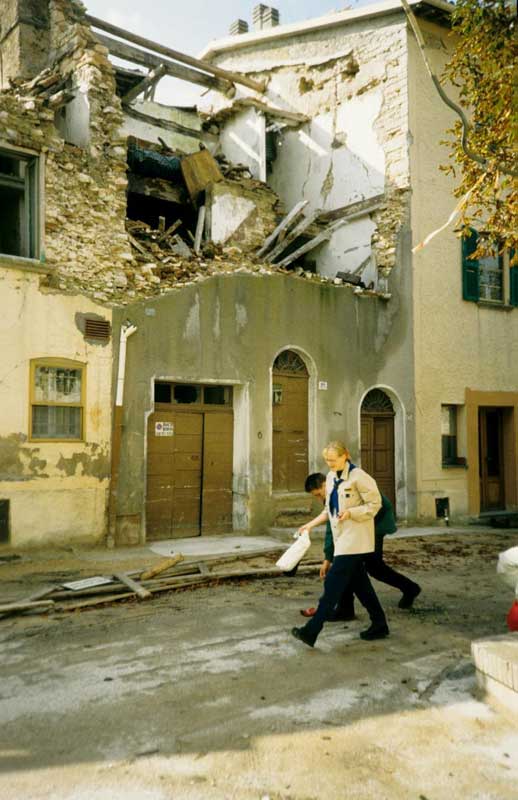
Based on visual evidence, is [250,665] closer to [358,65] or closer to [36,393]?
[36,393]

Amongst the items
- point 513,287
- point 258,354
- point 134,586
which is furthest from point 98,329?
point 513,287

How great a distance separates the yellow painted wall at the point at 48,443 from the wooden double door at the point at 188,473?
1017 mm

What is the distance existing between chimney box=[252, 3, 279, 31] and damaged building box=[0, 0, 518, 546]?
8.43 ft

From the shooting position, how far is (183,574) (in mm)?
8195

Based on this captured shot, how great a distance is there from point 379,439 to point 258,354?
3553 millimetres

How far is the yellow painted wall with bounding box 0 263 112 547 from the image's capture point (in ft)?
30.2

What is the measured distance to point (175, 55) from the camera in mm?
15039

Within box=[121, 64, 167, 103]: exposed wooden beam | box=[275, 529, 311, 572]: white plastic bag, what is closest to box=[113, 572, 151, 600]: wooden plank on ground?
box=[275, 529, 311, 572]: white plastic bag

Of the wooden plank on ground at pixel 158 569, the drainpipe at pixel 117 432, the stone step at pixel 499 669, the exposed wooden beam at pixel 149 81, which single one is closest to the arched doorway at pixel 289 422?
the drainpipe at pixel 117 432

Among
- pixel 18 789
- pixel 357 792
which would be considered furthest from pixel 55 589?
pixel 357 792

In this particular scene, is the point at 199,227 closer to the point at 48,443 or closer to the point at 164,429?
the point at 164,429

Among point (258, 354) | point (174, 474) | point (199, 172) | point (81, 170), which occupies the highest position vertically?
point (199, 172)

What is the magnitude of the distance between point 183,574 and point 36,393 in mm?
3533

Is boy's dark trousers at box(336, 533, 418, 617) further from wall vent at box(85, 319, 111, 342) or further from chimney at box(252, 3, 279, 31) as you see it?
chimney at box(252, 3, 279, 31)
